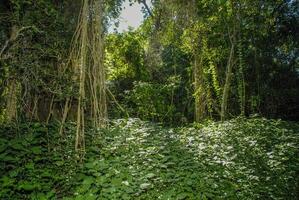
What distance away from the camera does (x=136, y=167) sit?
14.3 ft

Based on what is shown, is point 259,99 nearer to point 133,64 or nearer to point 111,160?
point 133,64

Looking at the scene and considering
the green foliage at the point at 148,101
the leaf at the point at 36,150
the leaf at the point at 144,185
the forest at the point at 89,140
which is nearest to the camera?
the leaf at the point at 144,185

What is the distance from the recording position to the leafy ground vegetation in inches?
153

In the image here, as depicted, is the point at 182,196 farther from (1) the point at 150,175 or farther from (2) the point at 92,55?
(2) the point at 92,55

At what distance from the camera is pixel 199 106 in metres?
9.67

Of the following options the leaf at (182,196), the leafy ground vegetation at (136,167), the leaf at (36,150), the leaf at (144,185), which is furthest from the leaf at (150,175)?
the leaf at (36,150)

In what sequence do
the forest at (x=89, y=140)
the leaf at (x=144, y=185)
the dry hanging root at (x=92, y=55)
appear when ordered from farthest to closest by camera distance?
the dry hanging root at (x=92, y=55) < the forest at (x=89, y=140) < the leaf at (x=144, y=185)

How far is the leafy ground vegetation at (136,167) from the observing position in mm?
3889

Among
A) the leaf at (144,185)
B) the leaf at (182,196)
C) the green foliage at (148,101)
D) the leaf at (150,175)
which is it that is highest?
the green foliage at (148,101)

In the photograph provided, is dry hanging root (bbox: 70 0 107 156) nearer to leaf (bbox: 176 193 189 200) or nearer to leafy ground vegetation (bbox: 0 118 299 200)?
leafy ground vegetation (bbox: 0 118 299 200)

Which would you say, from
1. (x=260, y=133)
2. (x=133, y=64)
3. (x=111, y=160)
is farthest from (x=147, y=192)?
(x=133, y=64)

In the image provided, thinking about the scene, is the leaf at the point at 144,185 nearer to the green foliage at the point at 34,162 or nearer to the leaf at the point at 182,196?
the leaf at the point at 182,196

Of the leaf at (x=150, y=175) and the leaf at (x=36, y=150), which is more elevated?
the leaf at (x=36, y=150)

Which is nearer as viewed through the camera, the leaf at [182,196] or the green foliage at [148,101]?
the leaf at [182,196]
